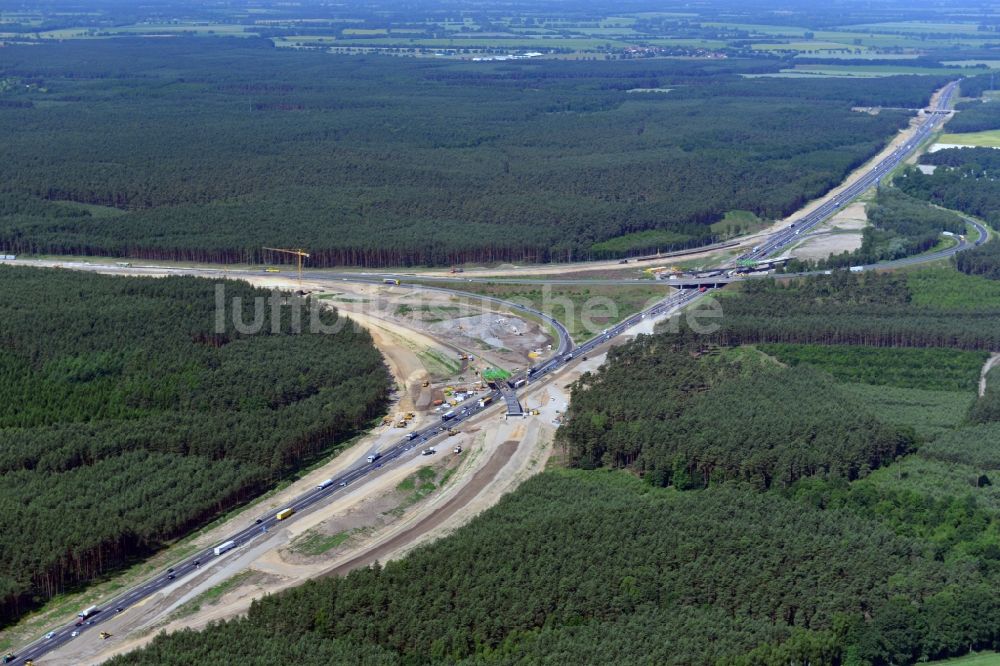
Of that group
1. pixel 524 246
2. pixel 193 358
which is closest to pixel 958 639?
pixel 193 358

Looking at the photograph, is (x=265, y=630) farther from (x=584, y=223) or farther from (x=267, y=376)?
(x=584, y=223)

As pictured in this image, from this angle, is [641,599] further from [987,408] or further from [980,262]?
[980,262]

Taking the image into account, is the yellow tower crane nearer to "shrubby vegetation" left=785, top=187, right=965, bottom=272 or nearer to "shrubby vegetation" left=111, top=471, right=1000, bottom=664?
"shrubby vegetation" left=785, top=187, right=965, bottom=272

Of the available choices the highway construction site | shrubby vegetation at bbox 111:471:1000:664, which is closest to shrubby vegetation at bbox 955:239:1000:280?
the highway construction site

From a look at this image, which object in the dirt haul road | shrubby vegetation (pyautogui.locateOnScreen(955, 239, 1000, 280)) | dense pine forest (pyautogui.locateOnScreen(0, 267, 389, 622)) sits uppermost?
shrubby vegetation (pyautogui.locateOnScreen(955, 239, 1000, 280))

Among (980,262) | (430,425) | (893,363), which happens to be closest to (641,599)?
(430,425)

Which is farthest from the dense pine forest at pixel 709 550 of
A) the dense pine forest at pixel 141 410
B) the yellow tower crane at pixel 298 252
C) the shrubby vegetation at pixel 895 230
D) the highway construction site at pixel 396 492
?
the yellow tower crane at pixel 298 252

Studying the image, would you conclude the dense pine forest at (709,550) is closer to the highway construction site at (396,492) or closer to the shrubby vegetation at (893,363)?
the shrubby vegetation at (893,363)
